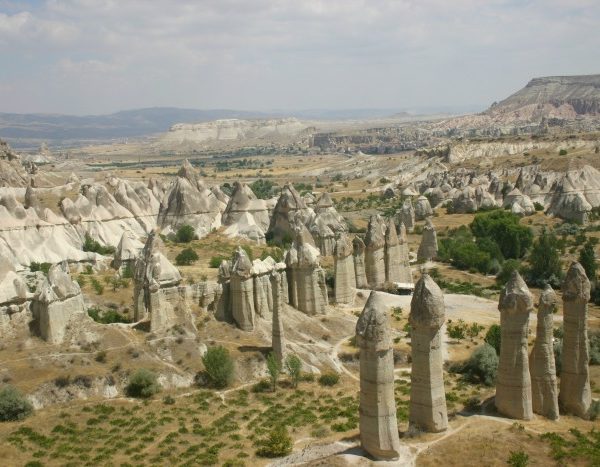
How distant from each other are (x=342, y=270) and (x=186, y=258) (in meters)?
13.4

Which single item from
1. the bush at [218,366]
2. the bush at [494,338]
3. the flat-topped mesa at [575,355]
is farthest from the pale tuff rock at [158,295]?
the flat-topped mesa at [575,355]

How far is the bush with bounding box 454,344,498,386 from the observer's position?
29094 millimetres

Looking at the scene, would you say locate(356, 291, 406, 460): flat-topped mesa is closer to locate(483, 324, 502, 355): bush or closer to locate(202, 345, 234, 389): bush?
locate(202, 345, 234, 389): bush

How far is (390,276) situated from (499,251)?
1653 cm

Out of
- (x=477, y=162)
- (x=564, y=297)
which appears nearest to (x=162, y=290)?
(x=564, y=297)

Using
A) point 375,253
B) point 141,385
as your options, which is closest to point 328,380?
point 141,385

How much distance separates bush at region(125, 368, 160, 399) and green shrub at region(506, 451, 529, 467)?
14.2 m

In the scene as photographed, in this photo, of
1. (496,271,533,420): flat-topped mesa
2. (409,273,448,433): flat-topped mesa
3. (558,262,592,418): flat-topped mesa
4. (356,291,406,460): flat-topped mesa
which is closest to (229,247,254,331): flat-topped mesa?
(409,273,448,433): flat-topped mesa

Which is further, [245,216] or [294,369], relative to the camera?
[245,216]

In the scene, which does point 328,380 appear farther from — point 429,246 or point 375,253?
point 429,246

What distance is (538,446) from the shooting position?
790 inches

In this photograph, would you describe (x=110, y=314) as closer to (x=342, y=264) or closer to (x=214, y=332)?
(x=214, y=332)

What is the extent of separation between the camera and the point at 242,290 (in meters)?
32.4

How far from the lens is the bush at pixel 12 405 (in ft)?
79.8
